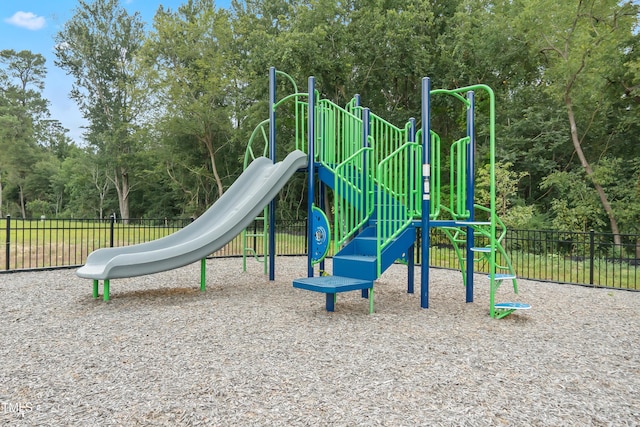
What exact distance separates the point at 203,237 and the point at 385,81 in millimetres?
16376

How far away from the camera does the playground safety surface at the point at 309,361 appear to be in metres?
2.86

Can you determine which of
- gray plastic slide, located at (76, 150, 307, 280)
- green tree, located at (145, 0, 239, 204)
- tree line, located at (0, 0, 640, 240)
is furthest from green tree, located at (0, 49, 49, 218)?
gray plastic slide, located at (76, 150, 307, 280)

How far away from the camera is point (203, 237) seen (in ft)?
21.3

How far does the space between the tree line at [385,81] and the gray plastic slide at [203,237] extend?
37.3 feet

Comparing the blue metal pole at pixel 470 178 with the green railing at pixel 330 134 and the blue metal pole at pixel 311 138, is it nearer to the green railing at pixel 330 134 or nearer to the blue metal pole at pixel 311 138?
the green railing at pixel 330 134

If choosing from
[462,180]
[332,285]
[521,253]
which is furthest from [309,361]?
[521,253]

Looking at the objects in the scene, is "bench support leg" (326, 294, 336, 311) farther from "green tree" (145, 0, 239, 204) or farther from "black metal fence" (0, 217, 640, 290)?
"green tree" (145, 0, 239, 204)

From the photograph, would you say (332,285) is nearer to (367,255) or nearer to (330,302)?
(330,302)

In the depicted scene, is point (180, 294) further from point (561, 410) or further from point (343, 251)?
point (561, 410)

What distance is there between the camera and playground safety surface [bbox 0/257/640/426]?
2861 mm

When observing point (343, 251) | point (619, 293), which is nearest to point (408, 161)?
point (343, 251)

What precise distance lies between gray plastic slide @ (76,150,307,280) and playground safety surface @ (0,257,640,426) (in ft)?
1.86

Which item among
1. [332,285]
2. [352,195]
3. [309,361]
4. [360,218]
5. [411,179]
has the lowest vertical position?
[309,361]

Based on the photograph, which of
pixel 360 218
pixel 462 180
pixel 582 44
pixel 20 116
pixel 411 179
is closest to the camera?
pixel 411 179
